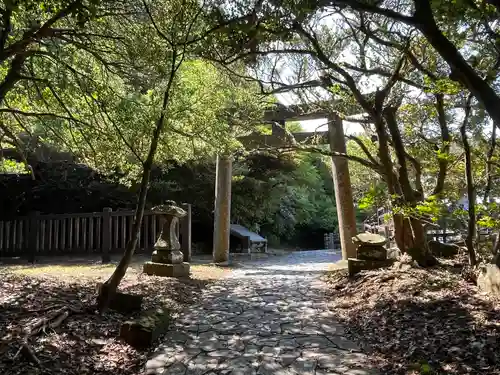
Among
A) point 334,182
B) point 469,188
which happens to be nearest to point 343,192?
point 334,182

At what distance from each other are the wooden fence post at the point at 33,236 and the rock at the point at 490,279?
10853 mm

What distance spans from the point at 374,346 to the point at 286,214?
51.4ft

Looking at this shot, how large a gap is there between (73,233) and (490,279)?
401 inches

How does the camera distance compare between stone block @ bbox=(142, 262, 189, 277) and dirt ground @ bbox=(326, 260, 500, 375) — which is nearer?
dirt ground @ bbox=(326, 260, 500, 375)

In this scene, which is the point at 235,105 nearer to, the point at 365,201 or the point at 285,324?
the point at 365,201

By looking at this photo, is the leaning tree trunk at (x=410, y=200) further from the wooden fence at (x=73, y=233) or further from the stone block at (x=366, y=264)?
the wooden fence at (x=73, y=233)

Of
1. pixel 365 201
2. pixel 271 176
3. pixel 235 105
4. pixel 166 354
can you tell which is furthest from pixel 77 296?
pixel 271 176

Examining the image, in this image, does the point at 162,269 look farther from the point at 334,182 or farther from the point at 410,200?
the point at 334,182

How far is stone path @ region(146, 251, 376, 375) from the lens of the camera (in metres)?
3.64

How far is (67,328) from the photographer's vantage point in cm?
418

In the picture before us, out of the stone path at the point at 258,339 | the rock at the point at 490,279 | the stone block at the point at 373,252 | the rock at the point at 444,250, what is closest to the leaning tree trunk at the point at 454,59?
the stone path at the point at 258,339

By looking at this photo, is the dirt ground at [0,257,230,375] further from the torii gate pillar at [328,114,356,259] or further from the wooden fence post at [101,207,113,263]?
the torii gate pillar at [328,114,356,259]

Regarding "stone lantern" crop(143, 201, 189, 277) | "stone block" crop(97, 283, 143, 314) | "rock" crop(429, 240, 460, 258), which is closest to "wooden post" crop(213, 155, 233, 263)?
"stone lantern" crop(143, 201, 189, 277)

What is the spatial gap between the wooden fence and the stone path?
4681mm
